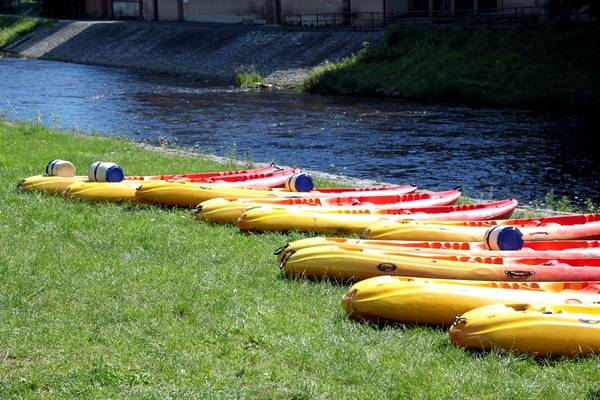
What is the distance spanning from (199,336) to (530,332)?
2170 mm

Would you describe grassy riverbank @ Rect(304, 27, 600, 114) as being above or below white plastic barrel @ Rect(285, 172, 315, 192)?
below

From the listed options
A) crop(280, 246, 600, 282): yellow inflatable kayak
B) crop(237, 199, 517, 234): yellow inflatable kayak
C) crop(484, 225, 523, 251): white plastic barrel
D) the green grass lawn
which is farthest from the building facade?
the green grass lawn

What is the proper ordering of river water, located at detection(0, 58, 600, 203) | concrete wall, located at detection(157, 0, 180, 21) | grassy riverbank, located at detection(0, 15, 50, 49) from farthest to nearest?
grassy riverbank, located at detection(0, 15, 50, 49) → concrete wall, located at detection(157, 0, 180, 21) → river water, located at detection(0, 58, 600, 203)

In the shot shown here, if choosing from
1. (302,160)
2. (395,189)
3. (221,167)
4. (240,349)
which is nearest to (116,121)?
(302,160)

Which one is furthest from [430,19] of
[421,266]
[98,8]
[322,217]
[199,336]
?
[199,336]

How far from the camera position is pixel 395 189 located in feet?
42.4

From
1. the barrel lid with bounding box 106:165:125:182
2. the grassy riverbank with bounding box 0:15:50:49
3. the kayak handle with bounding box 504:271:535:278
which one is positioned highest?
→ the kayak handle with bounding box 504:271:535:278

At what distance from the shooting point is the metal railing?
35.8m

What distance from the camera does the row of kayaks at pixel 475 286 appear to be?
21.3 feet

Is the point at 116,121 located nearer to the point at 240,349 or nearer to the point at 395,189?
the point at 395,189

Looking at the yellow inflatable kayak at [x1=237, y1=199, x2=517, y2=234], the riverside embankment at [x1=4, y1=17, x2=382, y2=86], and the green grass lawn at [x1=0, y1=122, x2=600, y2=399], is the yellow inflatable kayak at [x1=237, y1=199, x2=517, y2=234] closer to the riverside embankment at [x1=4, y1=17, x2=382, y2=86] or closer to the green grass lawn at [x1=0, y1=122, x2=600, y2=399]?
the green grass lawn at [x1=0, y1=122, x2=600, y2=399]

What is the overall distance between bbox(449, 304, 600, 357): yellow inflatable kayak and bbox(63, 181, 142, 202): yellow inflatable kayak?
623cm

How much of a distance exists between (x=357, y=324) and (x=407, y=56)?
93.3 ft

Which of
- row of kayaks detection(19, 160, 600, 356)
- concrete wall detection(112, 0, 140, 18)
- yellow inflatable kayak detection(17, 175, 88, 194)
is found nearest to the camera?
row of kayaks detection(19, 160, 600, 356)
